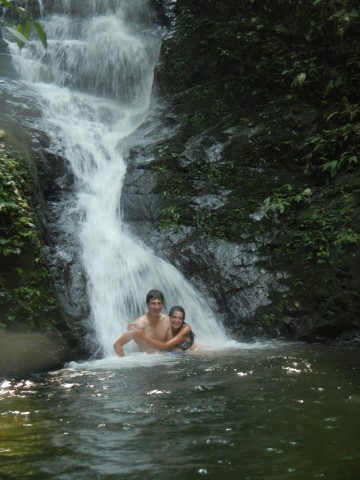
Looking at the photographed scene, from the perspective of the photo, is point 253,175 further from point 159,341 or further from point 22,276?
point 22,276

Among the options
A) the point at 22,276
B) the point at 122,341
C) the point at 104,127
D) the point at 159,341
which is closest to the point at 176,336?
the point at 159,341

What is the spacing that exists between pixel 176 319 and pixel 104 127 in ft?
24.9

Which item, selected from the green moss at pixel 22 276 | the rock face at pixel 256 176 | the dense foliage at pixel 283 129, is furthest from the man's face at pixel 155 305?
the dense foliage at pixel 283 129

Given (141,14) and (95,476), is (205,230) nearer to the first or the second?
(95,476)

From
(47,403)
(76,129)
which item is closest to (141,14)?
(76,129)

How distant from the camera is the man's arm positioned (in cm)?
689

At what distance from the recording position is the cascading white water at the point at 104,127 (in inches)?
323

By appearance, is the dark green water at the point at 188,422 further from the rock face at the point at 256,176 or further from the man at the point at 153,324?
the rock face at the point at 256,176

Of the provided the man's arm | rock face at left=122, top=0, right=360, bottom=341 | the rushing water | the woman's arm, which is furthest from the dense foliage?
the man's arm

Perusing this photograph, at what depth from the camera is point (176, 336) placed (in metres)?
7.14

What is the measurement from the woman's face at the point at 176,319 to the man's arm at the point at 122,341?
68cm

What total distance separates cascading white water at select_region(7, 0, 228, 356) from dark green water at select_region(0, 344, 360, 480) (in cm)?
223

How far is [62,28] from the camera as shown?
60.2 ft

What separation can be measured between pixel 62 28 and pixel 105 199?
10891mm
